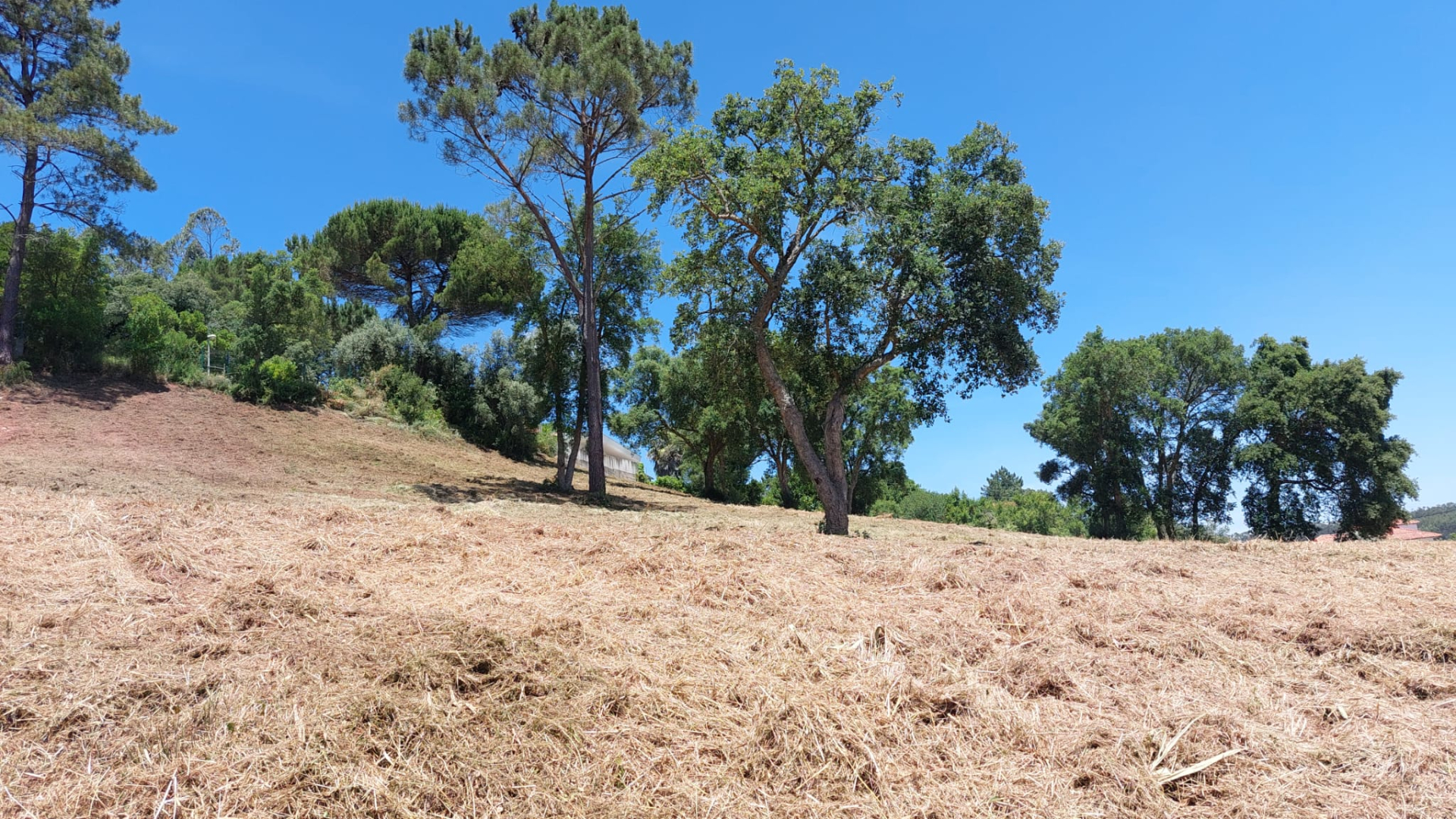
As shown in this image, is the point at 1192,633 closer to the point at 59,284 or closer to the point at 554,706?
the point at 554,706

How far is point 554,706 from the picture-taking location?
3.65 meters

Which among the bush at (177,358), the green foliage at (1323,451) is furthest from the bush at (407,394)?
the green foliage at (1323,451)

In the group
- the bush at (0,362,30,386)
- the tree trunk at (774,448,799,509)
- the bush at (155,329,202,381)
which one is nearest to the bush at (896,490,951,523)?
the tree trunk at (774,448,799,509)

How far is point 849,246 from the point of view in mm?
13688

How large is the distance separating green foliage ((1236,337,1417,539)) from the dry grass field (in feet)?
80.8

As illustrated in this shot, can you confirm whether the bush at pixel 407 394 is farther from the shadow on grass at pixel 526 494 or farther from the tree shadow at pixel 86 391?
the shadow on grass at pixel 526 494

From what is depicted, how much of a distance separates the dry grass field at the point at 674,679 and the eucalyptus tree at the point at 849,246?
6412 mm

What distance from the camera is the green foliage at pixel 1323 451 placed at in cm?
2652

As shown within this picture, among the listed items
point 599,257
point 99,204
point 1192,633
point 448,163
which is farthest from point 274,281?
point 1192,633

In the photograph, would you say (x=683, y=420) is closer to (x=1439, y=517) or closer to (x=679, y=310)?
(x=679, y=310)

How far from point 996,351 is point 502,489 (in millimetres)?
11413

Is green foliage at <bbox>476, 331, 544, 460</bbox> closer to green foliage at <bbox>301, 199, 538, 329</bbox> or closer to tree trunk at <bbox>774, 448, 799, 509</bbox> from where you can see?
green foliage at <bbox>301, 199, 538, 329</bbox>

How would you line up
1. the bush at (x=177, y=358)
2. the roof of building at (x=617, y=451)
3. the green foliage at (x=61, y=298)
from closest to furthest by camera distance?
the green foliage at (x=61, y=298) → the bush at (x=177, y=358) → the roof of building at (x=617, y=451)

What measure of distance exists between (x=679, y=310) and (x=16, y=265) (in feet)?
59.5
